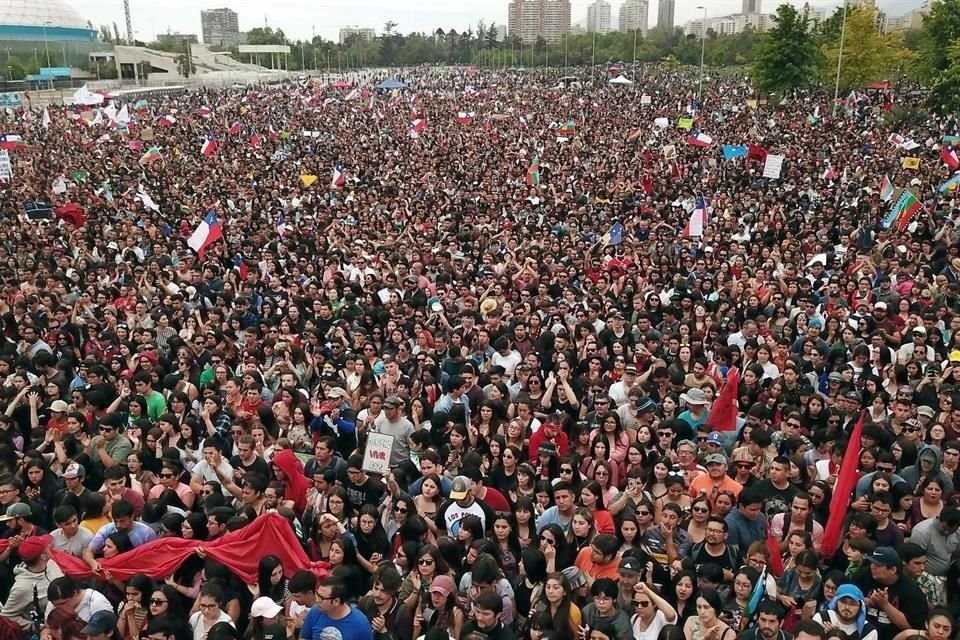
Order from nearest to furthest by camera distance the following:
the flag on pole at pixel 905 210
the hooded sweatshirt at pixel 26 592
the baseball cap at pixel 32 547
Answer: the hooded sweatshirt at pixel 26 592 < the baseball cap at pixel 32 547 < the flag on pole at pixel 905 210

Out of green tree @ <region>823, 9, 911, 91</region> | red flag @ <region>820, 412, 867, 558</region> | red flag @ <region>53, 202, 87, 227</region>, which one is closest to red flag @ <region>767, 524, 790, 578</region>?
red flag @ <region>820, 412, 867, 558</region>

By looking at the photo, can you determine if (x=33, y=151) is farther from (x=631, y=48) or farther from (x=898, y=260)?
(x=631, y=48)

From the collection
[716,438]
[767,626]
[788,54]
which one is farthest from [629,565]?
[788,54]

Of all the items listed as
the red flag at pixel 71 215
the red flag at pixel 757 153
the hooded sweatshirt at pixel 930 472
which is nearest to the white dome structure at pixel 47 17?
the red flag at pixel 71 215

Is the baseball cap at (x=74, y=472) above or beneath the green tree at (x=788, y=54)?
beneath

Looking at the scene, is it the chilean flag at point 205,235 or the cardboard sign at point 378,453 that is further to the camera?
the chilean flag at point 205,235

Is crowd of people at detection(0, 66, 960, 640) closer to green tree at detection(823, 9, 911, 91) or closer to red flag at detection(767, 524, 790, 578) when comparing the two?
red flag at detection(767, 524, 790, 578)

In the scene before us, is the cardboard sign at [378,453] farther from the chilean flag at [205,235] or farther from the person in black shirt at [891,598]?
the chilean flag at [205,235]
